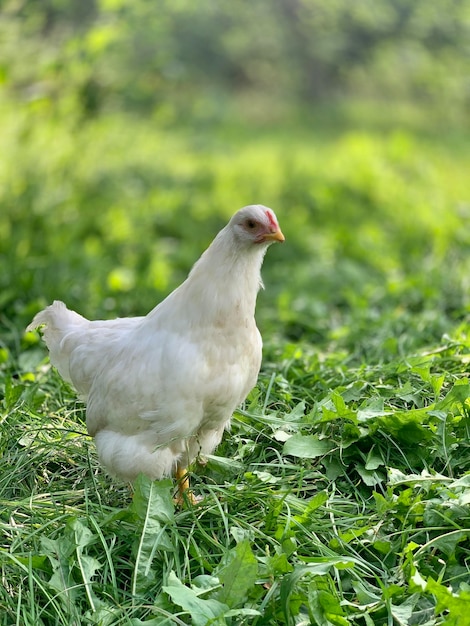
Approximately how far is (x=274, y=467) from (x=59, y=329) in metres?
1.00

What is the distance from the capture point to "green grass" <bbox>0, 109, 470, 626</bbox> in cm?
219

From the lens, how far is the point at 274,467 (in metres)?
2.80

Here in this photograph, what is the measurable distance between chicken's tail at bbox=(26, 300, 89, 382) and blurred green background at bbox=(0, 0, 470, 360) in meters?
1.23

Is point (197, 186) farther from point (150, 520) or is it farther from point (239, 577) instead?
point (239, 577)

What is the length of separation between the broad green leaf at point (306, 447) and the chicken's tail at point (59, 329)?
3.04ft

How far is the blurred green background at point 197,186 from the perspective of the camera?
4.97 meters

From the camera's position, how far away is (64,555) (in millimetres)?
2316

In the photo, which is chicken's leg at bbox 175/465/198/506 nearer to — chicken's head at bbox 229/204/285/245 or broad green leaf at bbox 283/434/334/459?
broad green leaf at bbox 283/434/334/459

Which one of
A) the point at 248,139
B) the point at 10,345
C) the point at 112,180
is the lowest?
the point at 248,139

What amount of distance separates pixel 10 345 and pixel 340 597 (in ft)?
8.50

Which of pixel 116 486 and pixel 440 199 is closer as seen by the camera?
pixel 116 486

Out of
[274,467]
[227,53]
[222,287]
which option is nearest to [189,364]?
[222,287]

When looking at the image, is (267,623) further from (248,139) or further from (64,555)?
(248,139)

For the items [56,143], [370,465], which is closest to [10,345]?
[370,465]
